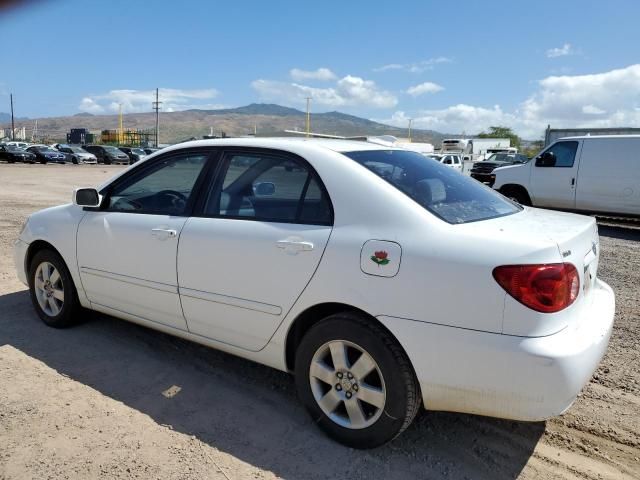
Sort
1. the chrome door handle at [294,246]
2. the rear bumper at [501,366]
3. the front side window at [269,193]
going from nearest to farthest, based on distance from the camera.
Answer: the rear bumper at [501,366] < the chrome door handle at [294,246] < the front side window at [269,193]

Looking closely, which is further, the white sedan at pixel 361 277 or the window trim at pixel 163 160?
the window trim at pixel 163 160

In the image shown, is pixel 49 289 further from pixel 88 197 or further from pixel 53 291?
pixel 88 197

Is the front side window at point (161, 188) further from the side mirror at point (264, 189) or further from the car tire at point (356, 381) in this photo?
the car tire at point (356, 381)

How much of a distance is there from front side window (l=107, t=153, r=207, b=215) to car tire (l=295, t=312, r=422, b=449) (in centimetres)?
139

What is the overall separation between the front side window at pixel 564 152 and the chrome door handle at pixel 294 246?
1026cm

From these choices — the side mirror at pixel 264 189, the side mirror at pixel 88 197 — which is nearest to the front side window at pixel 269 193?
the side mirror at pixel 264 189

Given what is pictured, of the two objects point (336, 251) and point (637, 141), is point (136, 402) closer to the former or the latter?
point (336, 251)

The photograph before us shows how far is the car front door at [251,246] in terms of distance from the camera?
2848mm

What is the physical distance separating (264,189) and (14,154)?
4181 cm

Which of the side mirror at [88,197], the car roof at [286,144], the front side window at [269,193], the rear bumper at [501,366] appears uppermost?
the car roof at [286,144]

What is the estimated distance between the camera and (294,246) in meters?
2.82

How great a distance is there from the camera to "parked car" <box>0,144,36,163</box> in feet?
125

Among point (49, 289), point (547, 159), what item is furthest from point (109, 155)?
point (49, 289)

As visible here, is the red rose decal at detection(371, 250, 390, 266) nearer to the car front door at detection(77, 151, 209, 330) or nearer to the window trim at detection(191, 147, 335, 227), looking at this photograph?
the window trim at detection(191, 147, 335, 227)
